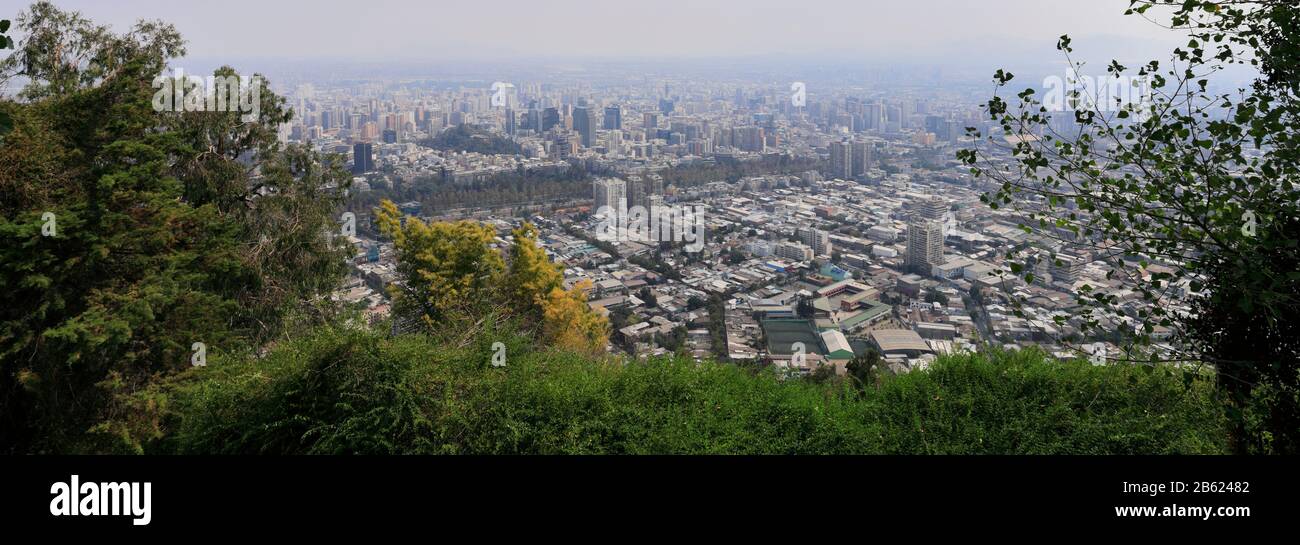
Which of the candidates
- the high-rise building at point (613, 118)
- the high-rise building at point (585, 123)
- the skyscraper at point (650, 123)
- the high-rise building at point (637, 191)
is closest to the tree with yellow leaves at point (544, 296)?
the high-rise building at point (637, 191)

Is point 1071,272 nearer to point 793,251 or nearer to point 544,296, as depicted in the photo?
point 544,296

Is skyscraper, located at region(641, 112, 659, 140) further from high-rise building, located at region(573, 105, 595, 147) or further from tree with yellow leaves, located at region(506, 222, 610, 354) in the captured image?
tree with yellow leaves, located at region(506, 222, 610, 354)

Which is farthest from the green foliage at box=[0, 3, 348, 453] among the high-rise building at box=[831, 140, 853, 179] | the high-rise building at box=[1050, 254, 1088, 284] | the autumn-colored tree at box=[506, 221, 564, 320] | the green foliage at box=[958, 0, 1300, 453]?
the high-rise building at box=[831, 140, 853, 179]

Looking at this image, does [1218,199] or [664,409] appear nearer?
[1218,199]

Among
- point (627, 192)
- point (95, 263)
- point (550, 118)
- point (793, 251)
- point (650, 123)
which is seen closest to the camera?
point (95, 263)

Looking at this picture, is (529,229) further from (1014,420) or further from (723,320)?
(1014,420)

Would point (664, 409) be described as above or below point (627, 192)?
below

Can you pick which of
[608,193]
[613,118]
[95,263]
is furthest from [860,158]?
[95,263]
